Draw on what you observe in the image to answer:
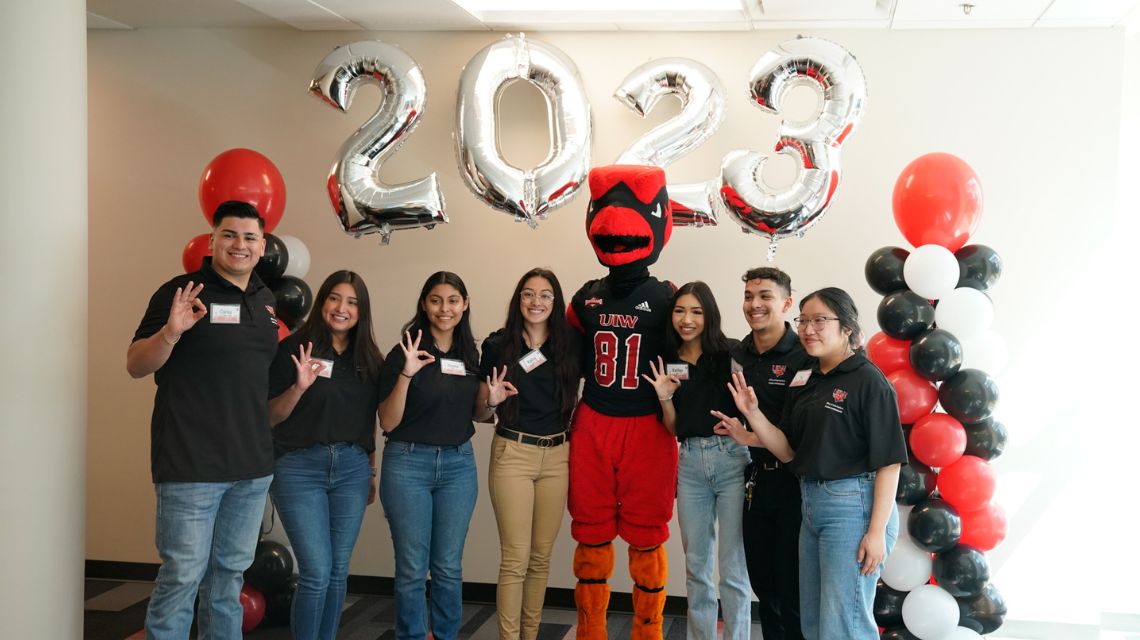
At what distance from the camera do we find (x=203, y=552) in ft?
9.29

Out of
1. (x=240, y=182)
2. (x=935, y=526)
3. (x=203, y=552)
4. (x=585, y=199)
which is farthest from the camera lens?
(x=585, y=199)

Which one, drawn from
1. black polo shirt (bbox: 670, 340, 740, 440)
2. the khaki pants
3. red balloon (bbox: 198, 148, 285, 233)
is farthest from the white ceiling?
Answer: the khaki pants

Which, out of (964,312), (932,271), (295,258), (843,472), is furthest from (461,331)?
(964,312)

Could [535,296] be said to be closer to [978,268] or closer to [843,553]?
[843,553]

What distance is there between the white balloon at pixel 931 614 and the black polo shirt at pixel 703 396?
92 cm

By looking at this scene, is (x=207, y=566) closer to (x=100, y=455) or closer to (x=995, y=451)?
(x=100, y=455)

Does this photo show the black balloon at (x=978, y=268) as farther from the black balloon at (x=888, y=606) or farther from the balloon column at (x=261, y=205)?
the balloon column at (x=261, y=205)

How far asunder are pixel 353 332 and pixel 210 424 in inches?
24.2

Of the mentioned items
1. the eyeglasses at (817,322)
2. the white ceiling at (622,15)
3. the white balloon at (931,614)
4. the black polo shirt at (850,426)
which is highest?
the white ceiling at (622,15)

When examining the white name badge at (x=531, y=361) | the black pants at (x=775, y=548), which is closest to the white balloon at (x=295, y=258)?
the white name badge at (x=531, y=361)

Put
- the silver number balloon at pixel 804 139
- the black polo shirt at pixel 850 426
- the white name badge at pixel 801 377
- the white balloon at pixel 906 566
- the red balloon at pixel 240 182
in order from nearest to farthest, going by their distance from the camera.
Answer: the black polo shirt at pixel 850 426
the white name badge at pixel 801 377
the white balloon at pixel 906 566
the silver number balloon at pixel 804 139
the red balloon at pixel 240 182

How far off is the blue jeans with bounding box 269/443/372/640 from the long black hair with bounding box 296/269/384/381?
27cm

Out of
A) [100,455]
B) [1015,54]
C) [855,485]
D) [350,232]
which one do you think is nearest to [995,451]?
[855,485]

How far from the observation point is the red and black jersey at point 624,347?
11.2ft
